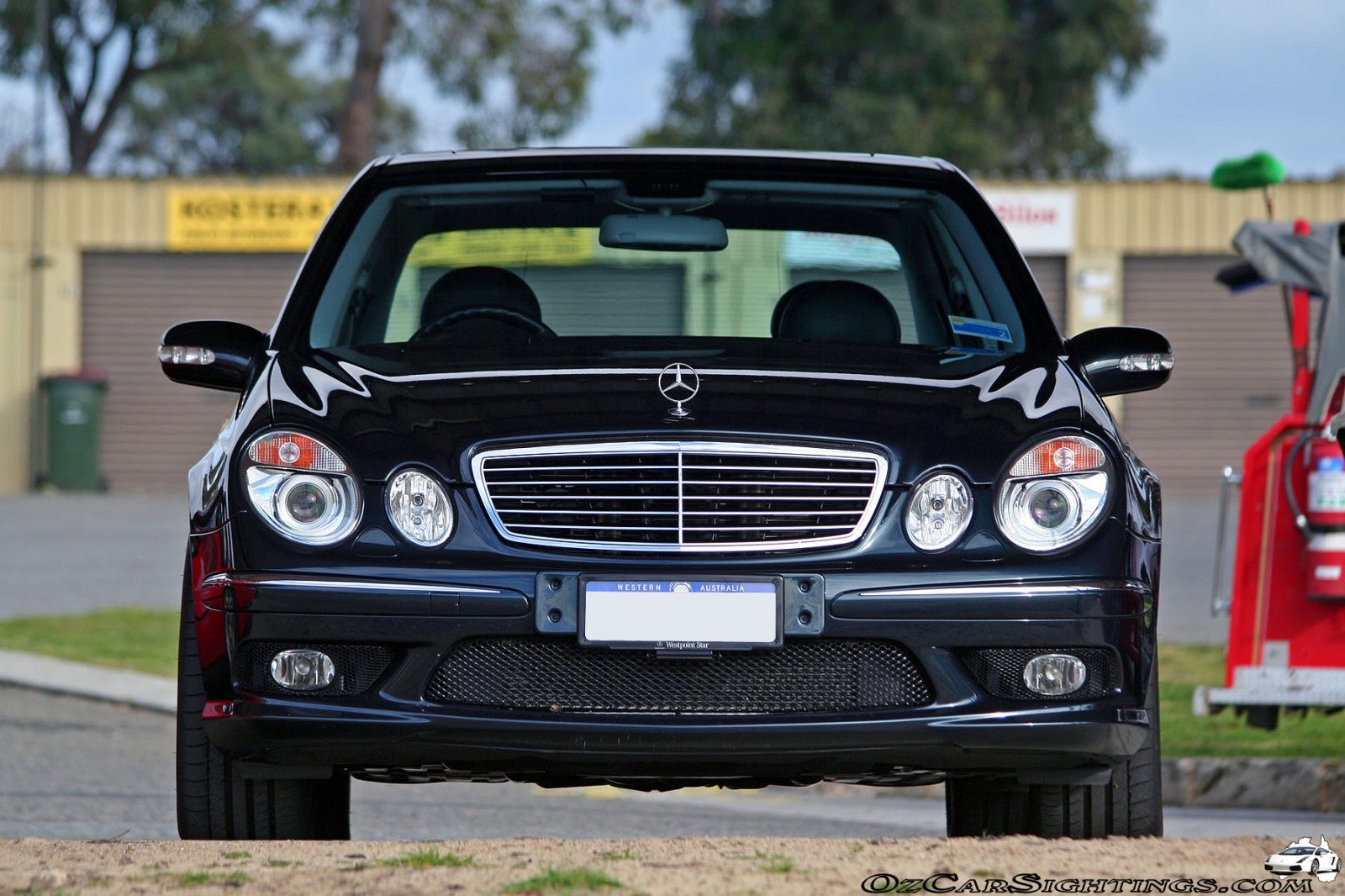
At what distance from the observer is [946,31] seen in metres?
40.3

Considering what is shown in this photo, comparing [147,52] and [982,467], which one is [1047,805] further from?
[147,52]

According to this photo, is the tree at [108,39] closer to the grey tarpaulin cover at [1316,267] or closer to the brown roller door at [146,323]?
the brown roller door at [146,323]

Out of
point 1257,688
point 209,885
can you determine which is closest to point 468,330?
point 209,885

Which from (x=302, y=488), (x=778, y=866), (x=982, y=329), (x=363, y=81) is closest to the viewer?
(x=778, y=866)

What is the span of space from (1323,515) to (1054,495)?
3888mm

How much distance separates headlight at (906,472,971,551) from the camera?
383cm

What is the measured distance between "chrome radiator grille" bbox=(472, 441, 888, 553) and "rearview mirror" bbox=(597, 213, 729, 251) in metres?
1.18

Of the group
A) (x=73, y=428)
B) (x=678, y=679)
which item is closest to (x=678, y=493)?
(x=678, y=679)

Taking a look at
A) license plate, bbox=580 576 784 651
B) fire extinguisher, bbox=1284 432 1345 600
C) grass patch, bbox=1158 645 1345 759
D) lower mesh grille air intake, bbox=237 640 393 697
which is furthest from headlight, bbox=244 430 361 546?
fire extinguisher, bbox=1284 432 1345 600

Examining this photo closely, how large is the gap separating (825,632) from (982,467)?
0.44 metres

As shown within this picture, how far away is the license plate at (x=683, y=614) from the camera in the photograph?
3.77m

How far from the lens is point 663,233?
5.01 metres

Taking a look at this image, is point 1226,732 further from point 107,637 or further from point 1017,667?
point 107,637

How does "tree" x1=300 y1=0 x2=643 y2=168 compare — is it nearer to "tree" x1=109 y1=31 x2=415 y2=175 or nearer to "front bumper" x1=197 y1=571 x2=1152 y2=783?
"tree" x1=109 y1=31 x2=415 y2=175
